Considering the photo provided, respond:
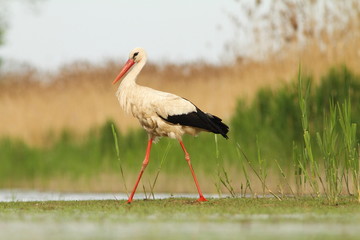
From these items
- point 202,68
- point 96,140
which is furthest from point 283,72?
point 202,68

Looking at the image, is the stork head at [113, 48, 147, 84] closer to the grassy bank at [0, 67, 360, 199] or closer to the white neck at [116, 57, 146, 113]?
the white neck at [116, 57, 146, 113]

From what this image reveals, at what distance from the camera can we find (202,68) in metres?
22.4

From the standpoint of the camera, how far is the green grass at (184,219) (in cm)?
620

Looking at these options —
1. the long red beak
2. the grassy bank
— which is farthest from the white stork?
the grassy bank

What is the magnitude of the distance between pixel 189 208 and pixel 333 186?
5.08 ft

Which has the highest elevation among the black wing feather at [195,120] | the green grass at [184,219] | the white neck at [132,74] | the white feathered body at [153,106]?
the white neck at [132,74]

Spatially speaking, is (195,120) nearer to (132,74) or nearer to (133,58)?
(132,74)

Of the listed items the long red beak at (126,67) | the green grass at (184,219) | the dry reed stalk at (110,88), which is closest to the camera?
the green grass at (184,219)

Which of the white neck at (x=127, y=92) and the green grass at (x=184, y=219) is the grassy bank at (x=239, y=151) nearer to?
A: the white neck at (x=127, y=92)

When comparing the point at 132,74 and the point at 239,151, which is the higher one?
the point at 132,74

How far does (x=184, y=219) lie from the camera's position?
7.31 m

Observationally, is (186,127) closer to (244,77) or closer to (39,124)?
(244,77)

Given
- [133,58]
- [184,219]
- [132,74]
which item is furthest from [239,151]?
[184,219]

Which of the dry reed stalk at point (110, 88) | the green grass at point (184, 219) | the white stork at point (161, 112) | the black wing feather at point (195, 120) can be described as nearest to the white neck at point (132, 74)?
the white stork at point (161, 112)
